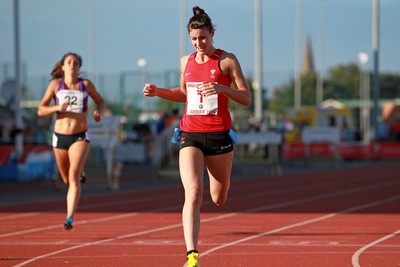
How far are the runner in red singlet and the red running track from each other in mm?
1185

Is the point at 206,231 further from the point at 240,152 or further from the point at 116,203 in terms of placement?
the point at 240,152

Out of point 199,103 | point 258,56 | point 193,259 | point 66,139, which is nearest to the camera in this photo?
point 193,259

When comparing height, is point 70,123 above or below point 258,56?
below

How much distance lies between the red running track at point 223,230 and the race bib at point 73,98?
5.02ft

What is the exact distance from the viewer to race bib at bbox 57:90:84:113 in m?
13.8

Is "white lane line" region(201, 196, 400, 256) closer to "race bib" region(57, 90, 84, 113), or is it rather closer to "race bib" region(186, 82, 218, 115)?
"race bib" region(186, 82, 218, 115)

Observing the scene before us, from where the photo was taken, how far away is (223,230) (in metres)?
14.1

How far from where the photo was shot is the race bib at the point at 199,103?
30.8 feet

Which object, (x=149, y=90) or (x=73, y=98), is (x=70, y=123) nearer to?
(x=73, y=98)

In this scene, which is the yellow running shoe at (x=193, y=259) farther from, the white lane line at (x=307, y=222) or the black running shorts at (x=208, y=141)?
the white lane line at (x=307, y=222)

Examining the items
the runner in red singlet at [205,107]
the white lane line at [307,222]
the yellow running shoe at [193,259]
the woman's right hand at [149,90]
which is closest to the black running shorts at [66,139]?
the white lane line at [307,222]

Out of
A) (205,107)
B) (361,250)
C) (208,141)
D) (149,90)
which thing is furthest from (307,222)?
(149,90)

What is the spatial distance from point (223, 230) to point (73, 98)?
250 cm

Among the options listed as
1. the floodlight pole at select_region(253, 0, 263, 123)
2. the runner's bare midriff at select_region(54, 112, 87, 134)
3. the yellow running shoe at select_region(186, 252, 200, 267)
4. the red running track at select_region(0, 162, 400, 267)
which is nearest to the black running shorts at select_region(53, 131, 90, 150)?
the runner's bare midriff at select_region(54, 112, 87, 134)
